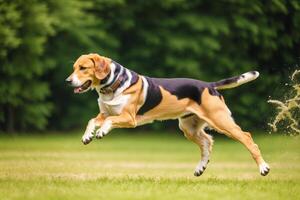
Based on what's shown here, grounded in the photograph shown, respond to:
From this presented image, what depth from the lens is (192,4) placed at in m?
27.2

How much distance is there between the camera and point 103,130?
1064 cm

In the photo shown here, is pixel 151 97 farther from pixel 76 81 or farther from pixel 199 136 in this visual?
pixel 199 136

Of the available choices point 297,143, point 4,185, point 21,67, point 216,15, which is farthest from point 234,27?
point 4,185

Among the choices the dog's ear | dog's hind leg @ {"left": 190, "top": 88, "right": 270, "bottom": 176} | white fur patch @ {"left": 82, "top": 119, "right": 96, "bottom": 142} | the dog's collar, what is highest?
the dog's ear

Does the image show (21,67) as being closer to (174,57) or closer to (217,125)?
(174,57)

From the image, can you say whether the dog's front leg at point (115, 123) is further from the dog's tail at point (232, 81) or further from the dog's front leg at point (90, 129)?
the dog's tail at point (232, 81)

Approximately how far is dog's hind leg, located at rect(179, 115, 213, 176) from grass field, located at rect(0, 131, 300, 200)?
0.88 ft

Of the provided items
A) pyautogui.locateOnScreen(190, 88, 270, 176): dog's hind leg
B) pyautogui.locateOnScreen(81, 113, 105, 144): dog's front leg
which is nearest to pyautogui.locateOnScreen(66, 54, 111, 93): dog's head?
pyautogui.locateOnScreen(81, 113, 105, 144): dog's front leg

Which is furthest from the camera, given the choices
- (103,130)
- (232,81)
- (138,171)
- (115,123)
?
(138,171)

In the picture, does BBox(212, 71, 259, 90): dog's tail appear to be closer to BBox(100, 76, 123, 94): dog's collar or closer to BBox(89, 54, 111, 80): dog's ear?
BBox(100, 76, 123, 94): dog's collar

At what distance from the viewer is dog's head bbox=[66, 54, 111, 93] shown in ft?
36.0

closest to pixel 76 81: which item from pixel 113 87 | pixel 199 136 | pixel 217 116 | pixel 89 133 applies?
pixel 113 87

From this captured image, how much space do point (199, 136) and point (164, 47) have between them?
1523cm

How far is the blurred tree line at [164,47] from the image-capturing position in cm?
2594
